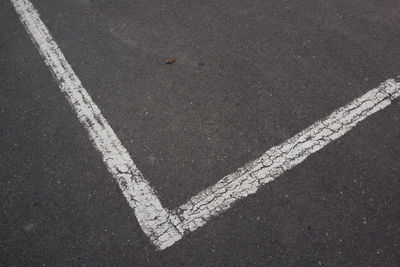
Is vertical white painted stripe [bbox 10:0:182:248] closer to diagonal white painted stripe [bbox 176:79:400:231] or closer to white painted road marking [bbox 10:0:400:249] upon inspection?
white painted road marking [bbox 10:0:400:249]

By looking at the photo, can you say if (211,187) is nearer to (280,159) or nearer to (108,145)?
Result: (280,159)

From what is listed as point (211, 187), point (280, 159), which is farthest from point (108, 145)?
point (280, 159)

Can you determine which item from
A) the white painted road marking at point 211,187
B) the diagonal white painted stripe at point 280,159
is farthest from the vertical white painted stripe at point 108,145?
the diagonal white painted stripe at point 280,159

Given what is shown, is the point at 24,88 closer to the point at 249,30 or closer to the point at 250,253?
the point at 249,30

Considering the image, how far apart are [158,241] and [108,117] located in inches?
52.2

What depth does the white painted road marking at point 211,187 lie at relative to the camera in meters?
2.42

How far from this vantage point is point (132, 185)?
259 centimetres

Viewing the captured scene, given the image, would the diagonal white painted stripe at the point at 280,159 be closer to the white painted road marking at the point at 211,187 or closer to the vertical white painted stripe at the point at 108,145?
the white painted road marking at the point at 211,187

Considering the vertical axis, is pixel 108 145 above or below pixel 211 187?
above

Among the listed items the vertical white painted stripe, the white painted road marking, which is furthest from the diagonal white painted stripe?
the vertical white painted stripe

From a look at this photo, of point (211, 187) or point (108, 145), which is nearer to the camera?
point (211, 187)

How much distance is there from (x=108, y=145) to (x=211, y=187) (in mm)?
1059

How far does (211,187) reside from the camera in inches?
101

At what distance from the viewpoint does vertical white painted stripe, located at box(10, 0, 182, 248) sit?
2412 millimetres
